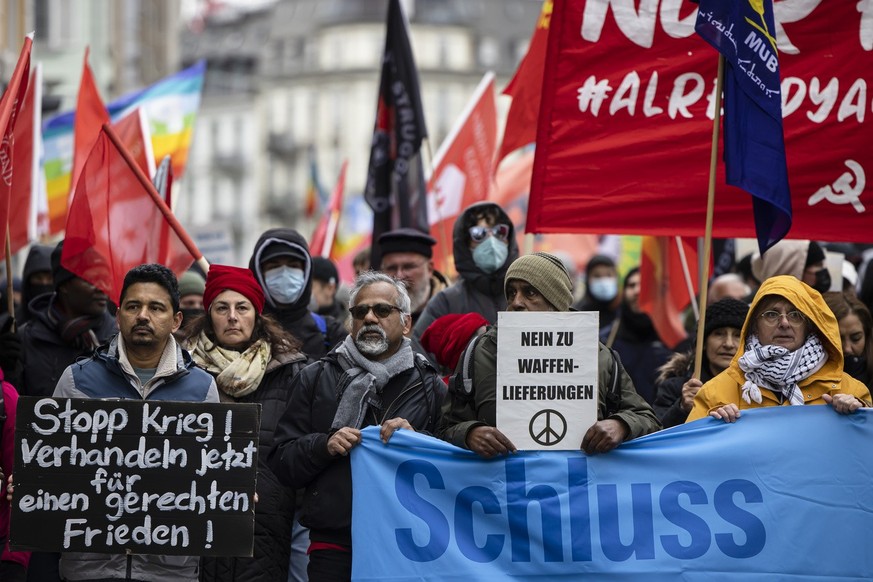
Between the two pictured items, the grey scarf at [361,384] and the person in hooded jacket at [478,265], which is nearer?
the grey scarf at [361,384]

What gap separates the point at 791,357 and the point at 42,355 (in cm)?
355

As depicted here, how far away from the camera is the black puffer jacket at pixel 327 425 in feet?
21.0

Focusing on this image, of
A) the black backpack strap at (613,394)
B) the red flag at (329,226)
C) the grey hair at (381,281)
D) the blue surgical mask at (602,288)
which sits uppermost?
the red flag at (329,226)

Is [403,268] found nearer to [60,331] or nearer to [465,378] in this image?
[60,331]

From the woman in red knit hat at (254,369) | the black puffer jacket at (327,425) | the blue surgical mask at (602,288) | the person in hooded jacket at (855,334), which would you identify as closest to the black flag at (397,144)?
the blue surgical mask at (602,288)

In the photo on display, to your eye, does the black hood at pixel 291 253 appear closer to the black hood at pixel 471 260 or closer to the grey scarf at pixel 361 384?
the black hood at pixel 471 260

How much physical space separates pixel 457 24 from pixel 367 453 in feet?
263

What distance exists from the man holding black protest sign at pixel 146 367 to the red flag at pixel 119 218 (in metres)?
1.90

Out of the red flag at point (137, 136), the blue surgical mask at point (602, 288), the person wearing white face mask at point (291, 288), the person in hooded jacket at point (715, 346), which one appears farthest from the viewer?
the blue surgical mask at point (602, 288)

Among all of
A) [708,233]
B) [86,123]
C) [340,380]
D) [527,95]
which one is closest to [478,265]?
[708,233]

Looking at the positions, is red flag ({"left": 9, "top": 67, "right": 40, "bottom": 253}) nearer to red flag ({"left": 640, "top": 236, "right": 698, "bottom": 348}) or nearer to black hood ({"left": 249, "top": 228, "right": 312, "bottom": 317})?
black hood ({"left": 249, "top": 228, "right": 312, "bottom": 317})

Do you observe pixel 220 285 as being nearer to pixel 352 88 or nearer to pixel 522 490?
pixel 522 490

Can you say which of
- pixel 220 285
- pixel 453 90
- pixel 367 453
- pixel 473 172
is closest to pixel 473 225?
pixel 220 285

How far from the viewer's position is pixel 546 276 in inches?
249
